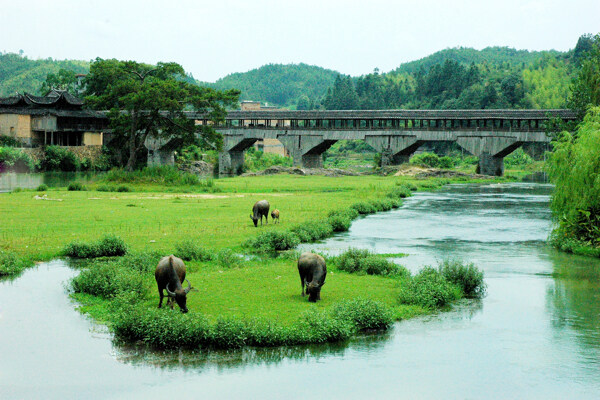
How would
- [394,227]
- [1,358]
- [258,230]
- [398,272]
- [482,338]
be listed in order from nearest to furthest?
[1,358] < [482,338] < [398,272] < [258,230] < [394,227]

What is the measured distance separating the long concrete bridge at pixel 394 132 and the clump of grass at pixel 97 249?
5476cm

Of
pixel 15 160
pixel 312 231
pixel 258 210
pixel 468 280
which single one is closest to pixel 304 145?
pixel 15 160

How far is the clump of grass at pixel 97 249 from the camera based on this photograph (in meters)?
24.0

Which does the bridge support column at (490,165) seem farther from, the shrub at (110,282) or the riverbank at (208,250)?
the shrub at (110,282)

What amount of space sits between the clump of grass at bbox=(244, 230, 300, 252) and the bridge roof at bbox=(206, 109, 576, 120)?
54033mm

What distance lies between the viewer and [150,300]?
17328 millimetres

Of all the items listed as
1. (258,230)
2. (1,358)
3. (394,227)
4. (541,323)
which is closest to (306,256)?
(541,323)

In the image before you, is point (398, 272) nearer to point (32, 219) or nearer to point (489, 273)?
point (489, 273)

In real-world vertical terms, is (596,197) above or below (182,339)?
above

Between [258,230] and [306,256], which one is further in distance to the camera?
[258,230]

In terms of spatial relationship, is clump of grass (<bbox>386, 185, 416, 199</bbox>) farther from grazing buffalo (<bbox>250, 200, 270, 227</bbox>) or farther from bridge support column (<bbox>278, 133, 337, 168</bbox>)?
bridge support column (<bbox>278, 133, 337, 168</bbox>)

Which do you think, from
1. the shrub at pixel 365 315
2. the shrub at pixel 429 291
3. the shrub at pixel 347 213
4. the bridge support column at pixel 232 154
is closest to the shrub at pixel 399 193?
the shrub at pixel 347 213

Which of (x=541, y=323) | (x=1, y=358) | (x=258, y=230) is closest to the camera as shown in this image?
(x=1, y=358)

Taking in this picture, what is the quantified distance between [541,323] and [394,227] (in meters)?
18.4
